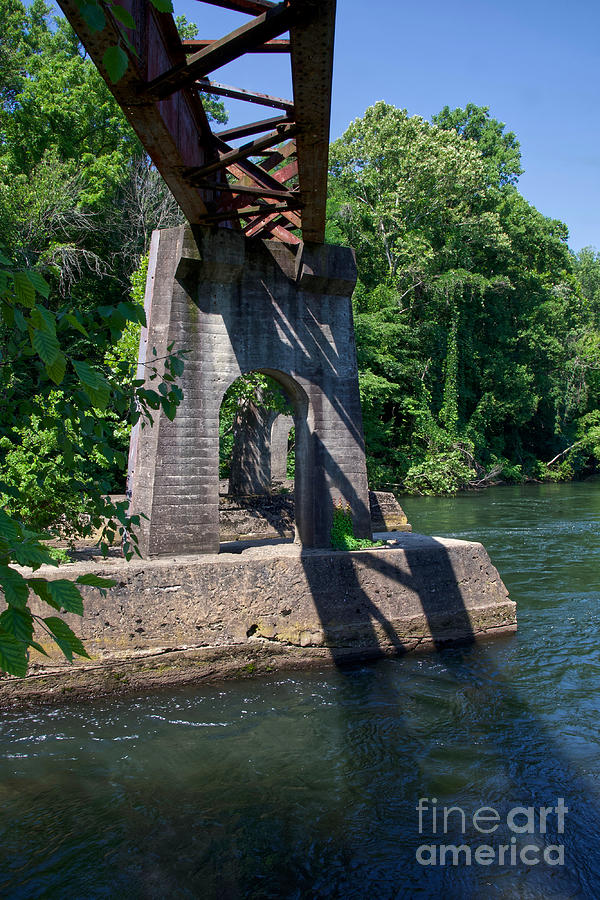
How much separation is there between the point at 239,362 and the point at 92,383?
6.47 m

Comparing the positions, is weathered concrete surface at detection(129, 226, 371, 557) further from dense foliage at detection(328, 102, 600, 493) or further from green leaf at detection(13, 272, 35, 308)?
dense foliage at detection(328, 102, 600, 493)

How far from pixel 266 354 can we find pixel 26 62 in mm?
19662

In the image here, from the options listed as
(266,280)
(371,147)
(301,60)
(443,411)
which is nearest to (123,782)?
(301,60)

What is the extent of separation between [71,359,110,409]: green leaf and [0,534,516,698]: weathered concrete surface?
465 cm

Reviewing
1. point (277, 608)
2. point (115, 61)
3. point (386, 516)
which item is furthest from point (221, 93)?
point (386, 516)

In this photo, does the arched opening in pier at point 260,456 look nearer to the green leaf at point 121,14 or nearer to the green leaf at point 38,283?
the green leaf at point 38,283

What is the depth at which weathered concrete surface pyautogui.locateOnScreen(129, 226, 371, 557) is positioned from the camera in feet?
25.6

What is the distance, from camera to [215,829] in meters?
4.37

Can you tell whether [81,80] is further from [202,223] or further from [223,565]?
[223,565]

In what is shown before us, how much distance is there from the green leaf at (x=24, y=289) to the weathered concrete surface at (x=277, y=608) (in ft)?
15.9

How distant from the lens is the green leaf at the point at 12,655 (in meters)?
1.39

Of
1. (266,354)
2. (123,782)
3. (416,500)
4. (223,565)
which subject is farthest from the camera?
(416,500)

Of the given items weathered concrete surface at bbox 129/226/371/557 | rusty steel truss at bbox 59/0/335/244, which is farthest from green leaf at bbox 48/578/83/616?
weathered concrete surface at bbox 129/226/371/557

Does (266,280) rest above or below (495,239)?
below
